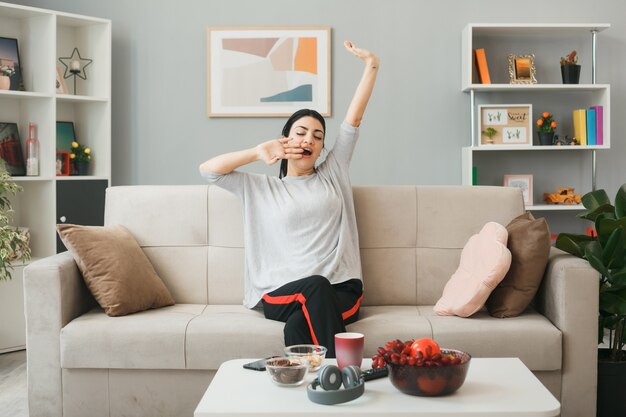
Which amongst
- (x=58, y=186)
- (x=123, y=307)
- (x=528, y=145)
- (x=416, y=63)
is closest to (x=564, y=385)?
(x=123, y=307)

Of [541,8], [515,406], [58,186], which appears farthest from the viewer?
[541,8]

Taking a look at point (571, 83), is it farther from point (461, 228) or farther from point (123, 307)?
point (123, 307)

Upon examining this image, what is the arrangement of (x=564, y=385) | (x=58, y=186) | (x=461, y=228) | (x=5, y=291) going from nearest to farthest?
(x=564, y=385) < (x=461, y=228) < (x=5, y=291) < (x=58, y=186)

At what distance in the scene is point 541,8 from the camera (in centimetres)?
477

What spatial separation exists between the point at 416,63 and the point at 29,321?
9.62 feet

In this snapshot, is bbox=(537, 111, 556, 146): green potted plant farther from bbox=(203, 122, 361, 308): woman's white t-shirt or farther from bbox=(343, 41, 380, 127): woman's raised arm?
bbox=(203, 122, 361, 308): woman's white t-shirt

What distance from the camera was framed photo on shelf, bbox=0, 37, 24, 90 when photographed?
4273 millimetres

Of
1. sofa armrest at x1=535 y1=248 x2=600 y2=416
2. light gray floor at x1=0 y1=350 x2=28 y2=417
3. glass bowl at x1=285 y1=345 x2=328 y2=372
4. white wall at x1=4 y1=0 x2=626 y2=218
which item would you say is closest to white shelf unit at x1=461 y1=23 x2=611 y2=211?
white wall at x1=4 y1=0 x2=626 y2=218

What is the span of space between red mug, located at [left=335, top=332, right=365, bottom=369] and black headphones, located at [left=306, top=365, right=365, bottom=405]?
0.16 m

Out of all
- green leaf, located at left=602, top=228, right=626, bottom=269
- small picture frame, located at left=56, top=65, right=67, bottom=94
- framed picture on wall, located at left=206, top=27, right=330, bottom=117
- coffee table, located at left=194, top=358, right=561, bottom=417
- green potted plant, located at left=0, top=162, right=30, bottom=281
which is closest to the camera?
coffee table, located at left=194, top=358, right=561, bottom=417

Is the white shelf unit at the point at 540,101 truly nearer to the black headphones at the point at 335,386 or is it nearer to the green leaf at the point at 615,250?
the green leaf at the point at 615,250

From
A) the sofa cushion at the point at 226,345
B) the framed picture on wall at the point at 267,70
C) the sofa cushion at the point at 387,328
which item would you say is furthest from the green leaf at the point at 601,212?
the framed picture on wall at the point at 267,70

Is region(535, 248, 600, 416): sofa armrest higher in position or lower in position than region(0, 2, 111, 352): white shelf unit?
lower

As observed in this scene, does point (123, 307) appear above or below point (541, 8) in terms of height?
below
